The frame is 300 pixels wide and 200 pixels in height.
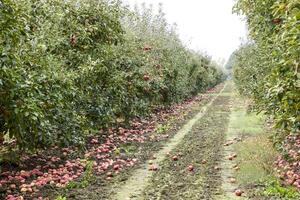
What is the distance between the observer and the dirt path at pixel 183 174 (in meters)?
7.00

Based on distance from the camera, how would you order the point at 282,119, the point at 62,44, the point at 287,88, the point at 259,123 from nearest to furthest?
the point at 287,88
the point at 282,119
the point at 62,44
the point at 259,123

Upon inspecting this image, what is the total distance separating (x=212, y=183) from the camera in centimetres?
762

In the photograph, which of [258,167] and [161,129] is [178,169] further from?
[161,129]

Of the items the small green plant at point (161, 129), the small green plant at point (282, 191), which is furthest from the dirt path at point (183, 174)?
the small green plant at point (161, 129)

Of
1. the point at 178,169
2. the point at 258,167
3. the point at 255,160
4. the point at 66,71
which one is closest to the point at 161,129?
the point at 66,71

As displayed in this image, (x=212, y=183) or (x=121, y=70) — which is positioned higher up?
(x=121, y=70)

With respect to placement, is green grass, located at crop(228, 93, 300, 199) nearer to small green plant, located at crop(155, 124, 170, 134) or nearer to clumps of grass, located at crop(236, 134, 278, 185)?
clumps of grass, located at crop(236, 134, 278, 185)

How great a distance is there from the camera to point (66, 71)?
969 centimetres

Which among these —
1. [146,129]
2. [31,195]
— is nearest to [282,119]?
[31,195]

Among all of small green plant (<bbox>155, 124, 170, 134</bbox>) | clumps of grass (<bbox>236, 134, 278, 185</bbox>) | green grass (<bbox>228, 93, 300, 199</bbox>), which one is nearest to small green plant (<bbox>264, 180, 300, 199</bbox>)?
green grass (<bbox>228, 93, 300, 199</bbox>)

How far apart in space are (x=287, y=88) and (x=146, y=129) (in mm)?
9991

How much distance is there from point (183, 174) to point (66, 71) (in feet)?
11.4

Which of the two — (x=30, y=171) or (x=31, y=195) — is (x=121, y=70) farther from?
(x=31, y=195)

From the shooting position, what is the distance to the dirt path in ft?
23.0
